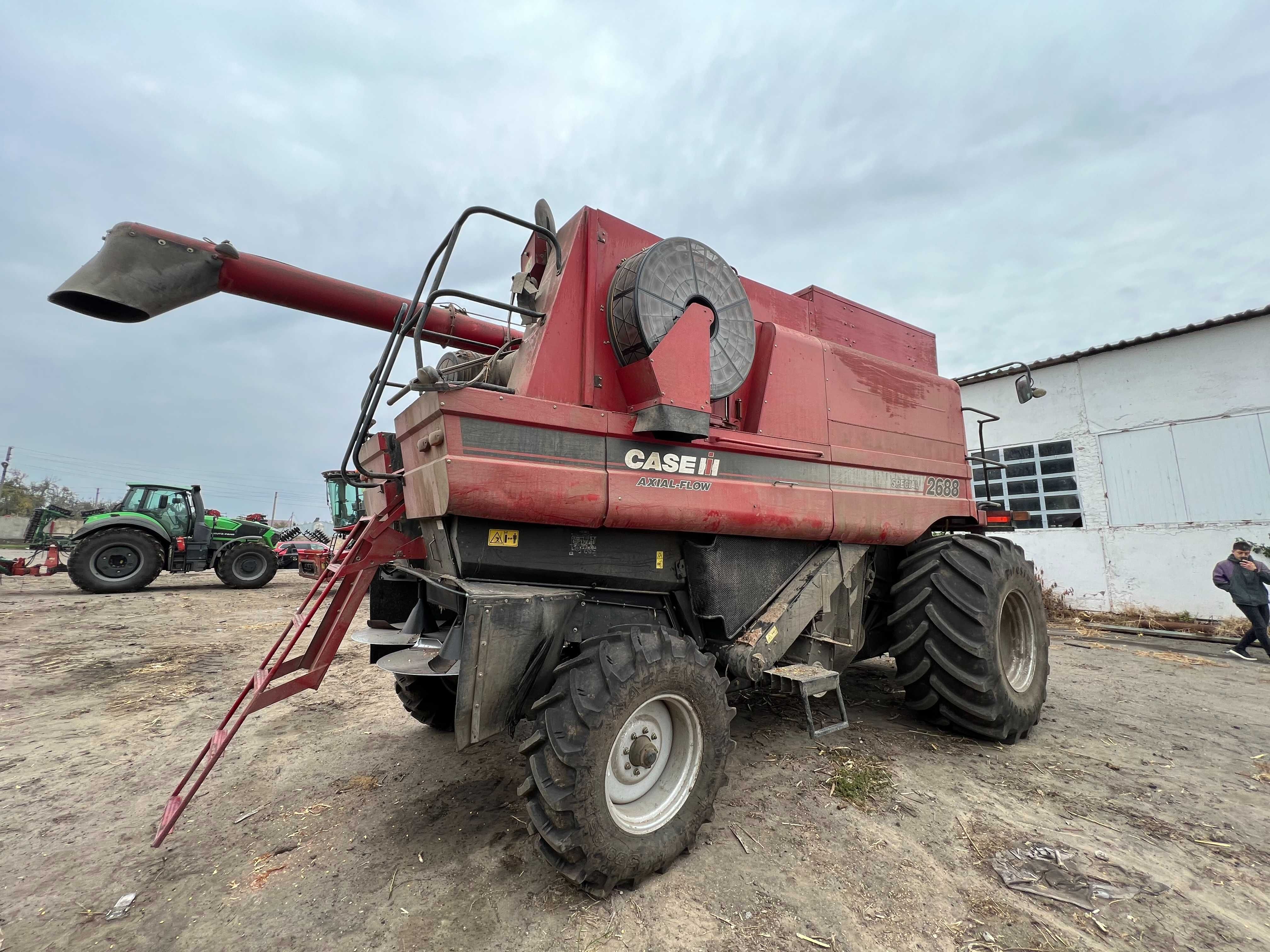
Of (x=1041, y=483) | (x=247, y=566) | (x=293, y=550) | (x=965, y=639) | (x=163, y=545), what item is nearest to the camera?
(x=965, y=639)

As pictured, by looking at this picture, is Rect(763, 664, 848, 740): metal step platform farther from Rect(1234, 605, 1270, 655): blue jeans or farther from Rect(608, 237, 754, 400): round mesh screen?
Rect(1234, 605, 1270, 655): blue jeans

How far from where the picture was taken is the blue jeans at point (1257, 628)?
7.40m

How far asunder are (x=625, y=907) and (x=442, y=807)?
4.23 feet

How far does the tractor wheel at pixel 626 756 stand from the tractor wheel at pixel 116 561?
1434 cm

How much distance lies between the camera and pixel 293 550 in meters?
17.4

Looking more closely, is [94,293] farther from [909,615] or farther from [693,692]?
[909,615]

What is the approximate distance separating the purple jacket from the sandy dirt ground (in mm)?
3883

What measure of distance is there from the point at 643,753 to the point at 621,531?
1068mm

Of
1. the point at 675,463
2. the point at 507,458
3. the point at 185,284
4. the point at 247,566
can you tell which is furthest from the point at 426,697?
the point at 247,566

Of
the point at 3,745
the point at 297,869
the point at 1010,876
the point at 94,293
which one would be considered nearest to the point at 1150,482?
the point at 1010,876

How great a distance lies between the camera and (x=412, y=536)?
331 centimetres

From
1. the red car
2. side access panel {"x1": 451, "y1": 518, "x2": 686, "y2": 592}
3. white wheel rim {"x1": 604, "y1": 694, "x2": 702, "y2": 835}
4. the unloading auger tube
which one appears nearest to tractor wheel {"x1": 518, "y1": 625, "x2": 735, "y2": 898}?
white wheel rim {"x1": 604, "y1": 694, "x2": 702, "y2": 835}

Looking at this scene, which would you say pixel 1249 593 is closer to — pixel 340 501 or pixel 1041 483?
pixel 1041 483

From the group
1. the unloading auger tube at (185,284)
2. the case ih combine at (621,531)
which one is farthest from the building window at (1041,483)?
the unloading auger tube at (185,284)
